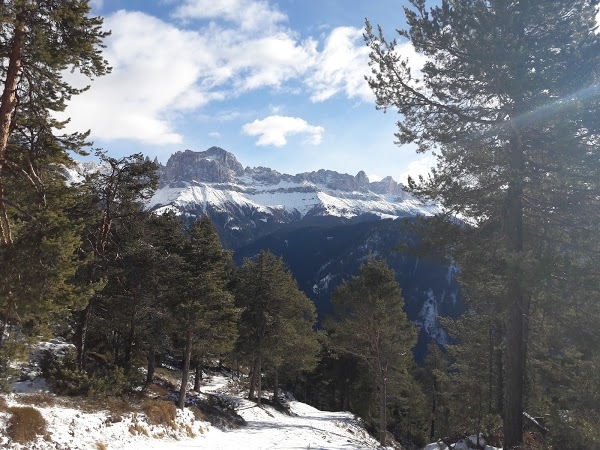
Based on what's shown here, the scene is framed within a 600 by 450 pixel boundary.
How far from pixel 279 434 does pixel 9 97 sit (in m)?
20.0

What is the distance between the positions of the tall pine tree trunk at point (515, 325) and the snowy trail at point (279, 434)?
34.3 feet

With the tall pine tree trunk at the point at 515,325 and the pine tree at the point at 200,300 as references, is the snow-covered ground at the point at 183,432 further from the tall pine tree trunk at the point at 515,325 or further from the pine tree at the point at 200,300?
the tall pine tree trunk at the point at 515,325

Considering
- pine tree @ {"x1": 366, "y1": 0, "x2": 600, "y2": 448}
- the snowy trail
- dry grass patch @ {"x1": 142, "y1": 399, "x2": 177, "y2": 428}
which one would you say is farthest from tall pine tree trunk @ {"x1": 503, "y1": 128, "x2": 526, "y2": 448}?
dry grass patch @ {"x1": 142, "y1": 399, "x2": 177, "y2": 428}

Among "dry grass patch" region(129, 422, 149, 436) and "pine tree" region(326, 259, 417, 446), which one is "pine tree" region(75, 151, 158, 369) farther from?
"pine tree" region(326, 259, 417, 446)

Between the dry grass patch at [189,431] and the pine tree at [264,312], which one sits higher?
the pine tree at [264,312]

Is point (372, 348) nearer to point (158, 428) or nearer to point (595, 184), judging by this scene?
point (158, 428)

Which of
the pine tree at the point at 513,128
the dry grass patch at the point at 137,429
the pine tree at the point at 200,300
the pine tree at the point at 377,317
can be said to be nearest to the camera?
the pine tree at the point at 513,128

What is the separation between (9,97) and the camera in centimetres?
873

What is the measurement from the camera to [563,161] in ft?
36.6

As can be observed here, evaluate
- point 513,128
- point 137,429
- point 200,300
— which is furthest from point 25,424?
point 513,128

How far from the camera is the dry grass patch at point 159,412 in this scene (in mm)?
17094

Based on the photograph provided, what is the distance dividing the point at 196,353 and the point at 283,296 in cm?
779

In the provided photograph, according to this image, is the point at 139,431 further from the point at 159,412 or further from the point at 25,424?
the point at 25,424

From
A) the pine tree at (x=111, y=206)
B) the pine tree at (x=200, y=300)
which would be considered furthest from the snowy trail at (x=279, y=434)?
the pine tree at (x=111, y=206)
